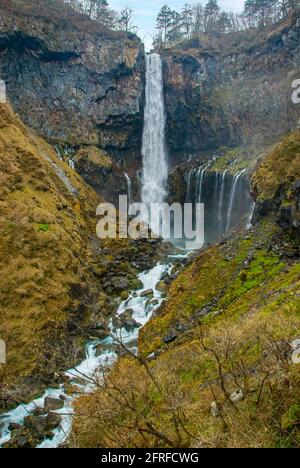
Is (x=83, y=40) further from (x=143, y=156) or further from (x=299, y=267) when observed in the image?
(x=299, y=267)

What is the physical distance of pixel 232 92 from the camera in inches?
2217

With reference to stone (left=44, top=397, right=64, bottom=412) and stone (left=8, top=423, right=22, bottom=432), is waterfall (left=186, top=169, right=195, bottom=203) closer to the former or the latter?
stone (left=44, top=397, right=64, bottom=412)

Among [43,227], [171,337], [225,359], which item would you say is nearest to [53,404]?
[171,337]

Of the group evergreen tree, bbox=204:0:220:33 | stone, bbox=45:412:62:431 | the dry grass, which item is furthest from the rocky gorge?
evergreen tree, bbox=204:0:220:33

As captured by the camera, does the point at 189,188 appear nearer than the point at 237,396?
No

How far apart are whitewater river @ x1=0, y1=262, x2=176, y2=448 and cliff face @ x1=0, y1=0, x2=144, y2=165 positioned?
69.5 ft

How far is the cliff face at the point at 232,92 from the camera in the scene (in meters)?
52.2

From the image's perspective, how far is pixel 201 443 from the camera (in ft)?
26.1

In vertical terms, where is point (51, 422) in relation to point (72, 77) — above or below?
below

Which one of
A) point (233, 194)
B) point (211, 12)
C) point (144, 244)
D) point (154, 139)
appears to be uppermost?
point (211, 12)

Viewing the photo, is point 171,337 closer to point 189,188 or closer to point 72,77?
point 189,188

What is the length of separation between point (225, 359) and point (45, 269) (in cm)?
1630

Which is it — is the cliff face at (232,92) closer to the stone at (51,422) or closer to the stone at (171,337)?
the stone at (171,337)

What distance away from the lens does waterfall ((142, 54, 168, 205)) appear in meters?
49.8
